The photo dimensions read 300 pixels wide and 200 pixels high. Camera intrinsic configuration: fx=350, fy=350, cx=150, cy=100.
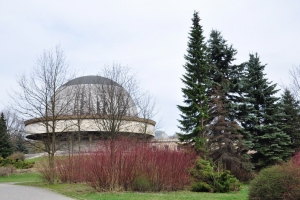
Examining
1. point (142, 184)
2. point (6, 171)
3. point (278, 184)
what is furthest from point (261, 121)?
point (6, 171)

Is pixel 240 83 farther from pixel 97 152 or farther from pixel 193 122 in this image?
pixel 97 152

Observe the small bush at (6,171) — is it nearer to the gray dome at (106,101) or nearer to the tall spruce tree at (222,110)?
the gray dome at (106,101)

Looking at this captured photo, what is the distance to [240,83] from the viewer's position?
96.9ft

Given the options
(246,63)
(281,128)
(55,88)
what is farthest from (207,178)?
(246,63)

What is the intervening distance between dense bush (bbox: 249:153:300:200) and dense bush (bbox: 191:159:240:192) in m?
6.23

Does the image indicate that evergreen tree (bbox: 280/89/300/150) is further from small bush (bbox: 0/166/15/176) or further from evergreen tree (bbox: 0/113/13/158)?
evergreen tree (bbox: 0/113/13/158)

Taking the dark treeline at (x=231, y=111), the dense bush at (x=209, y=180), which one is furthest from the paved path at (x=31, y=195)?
the dark treeline at (x=231, y=111)

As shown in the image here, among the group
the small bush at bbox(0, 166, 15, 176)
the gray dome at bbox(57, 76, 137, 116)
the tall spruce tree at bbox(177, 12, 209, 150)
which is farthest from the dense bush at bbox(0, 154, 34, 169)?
the tall spruce tree at bbox(177, 12, 209, 150)

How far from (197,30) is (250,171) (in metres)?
12.0

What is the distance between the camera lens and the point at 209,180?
17.9m

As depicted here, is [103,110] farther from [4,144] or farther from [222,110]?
[4,144]

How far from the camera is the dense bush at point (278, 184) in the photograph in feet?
33.8

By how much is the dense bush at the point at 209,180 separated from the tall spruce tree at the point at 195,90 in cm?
770

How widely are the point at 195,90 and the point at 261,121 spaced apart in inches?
278
